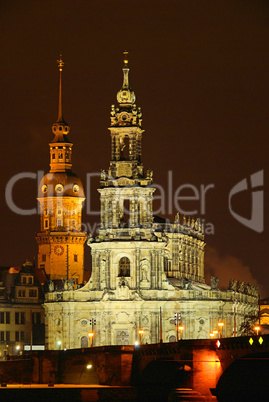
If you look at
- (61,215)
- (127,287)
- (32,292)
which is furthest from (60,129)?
(127,287)

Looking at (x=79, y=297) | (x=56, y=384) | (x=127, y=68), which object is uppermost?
(x=127, y=68)

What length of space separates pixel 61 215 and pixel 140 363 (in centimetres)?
6425

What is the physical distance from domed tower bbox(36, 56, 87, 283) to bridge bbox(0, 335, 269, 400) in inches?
1899

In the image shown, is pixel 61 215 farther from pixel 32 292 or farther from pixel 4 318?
pixel 4 318

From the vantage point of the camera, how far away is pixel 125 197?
149 metres

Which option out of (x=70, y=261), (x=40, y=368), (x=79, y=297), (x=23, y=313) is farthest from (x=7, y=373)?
(x=70, y=261)

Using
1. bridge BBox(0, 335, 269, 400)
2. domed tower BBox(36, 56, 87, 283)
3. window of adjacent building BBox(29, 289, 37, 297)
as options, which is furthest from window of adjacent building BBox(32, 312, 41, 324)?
bridge BBox(0, 335, 269, 400)

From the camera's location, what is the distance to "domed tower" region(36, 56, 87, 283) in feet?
594

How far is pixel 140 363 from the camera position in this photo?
120 meters

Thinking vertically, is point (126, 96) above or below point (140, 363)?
above

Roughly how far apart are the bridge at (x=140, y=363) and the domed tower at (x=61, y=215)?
158 ft

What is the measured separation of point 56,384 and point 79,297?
23.8 metres

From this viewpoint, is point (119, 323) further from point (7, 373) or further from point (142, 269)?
point (7, 373)

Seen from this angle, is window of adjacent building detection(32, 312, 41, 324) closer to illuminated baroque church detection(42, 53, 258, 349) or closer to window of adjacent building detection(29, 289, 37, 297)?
window of adjacent building detection(29, 289, 37, 297)
